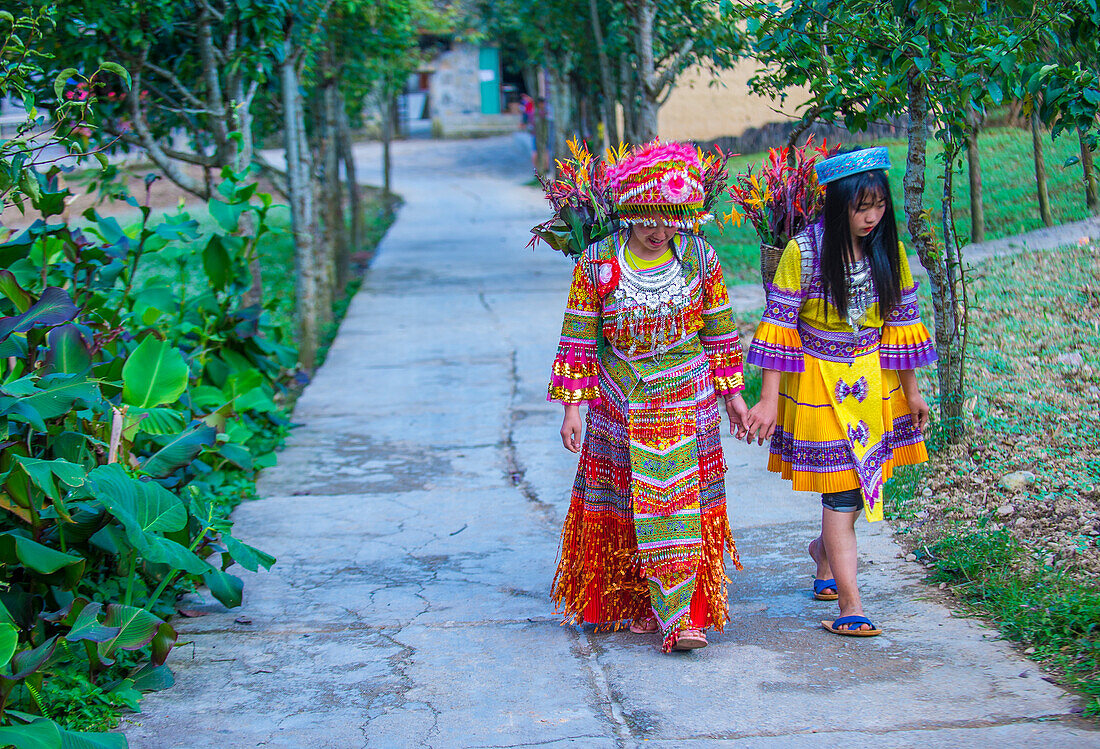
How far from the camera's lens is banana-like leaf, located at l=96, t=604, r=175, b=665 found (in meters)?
3.28

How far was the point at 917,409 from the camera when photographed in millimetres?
3736

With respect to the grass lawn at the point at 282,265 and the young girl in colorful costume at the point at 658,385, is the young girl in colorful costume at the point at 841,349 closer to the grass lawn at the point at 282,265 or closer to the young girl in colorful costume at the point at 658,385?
the young girl in colorful costume at the point at 658,385

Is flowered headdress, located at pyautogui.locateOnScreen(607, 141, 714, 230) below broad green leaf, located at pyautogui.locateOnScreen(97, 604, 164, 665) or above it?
above

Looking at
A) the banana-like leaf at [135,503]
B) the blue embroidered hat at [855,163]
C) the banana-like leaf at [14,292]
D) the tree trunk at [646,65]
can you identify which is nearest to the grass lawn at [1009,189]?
the tree trunk at [646,65]

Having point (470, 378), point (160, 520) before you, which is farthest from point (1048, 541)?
point (470, 378)

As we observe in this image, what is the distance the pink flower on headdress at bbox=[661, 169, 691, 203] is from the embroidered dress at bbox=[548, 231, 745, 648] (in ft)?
0.69

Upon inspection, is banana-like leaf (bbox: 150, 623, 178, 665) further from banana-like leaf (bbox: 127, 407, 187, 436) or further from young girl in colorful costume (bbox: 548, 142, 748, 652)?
young girl in colorful costume (bbox: 548, 142, 748, 652)

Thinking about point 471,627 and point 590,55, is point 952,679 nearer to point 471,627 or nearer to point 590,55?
point 471,627

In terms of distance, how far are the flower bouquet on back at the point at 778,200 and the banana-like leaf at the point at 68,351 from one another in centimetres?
260

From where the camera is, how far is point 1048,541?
13.4 feet

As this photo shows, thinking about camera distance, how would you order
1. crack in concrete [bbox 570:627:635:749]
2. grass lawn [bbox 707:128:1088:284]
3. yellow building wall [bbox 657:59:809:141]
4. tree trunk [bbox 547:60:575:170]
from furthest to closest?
1. tree trunk [bbox 547:60:575:170]
2. yellow building wall [bbox 657:59:809:141]
3. grass lawn [bbox 707:128:1088:284]
4. crack in concrete [bbox 570:627:635:749]

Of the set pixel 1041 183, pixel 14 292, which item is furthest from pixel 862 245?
pixel 1041 183

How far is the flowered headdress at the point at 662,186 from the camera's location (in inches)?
135

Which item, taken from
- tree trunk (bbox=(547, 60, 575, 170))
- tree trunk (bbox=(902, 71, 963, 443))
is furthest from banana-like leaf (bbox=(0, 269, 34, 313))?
tree trunk (bbox=(547, 60, 575, 170))
